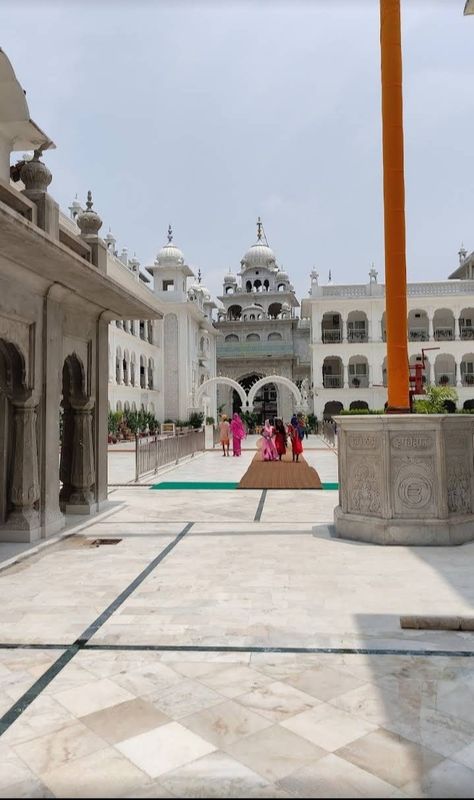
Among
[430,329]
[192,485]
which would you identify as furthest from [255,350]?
[192,485]

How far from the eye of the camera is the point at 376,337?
35.8 metres

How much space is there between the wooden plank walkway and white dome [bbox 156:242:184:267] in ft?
80.7

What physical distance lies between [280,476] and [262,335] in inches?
1485

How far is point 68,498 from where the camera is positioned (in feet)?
29.2

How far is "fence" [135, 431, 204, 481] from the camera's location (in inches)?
554

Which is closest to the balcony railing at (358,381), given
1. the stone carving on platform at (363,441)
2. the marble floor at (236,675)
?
the stone carving on platform at (363,441)

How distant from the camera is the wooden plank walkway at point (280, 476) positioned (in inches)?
469

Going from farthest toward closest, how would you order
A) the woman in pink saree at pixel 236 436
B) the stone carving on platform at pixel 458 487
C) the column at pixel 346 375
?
1. the column at pixel 346 375
2. the woman in pink saree at pixel 236 436
3. the stone carving on platform at pixel 458 487

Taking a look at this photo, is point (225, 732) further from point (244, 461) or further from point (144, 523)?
point (244, 461)

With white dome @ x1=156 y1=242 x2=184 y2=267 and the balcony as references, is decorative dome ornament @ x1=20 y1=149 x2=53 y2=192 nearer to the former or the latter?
white dome @ x1=156 y1=242 x2=184 y2=267

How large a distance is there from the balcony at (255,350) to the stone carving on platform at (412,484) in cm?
4138

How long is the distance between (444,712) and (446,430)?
164 inches

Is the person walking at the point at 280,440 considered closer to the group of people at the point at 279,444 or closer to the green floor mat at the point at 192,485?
the group of people at the point at 279,444

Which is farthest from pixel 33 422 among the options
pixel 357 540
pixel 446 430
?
pixel 446 430
